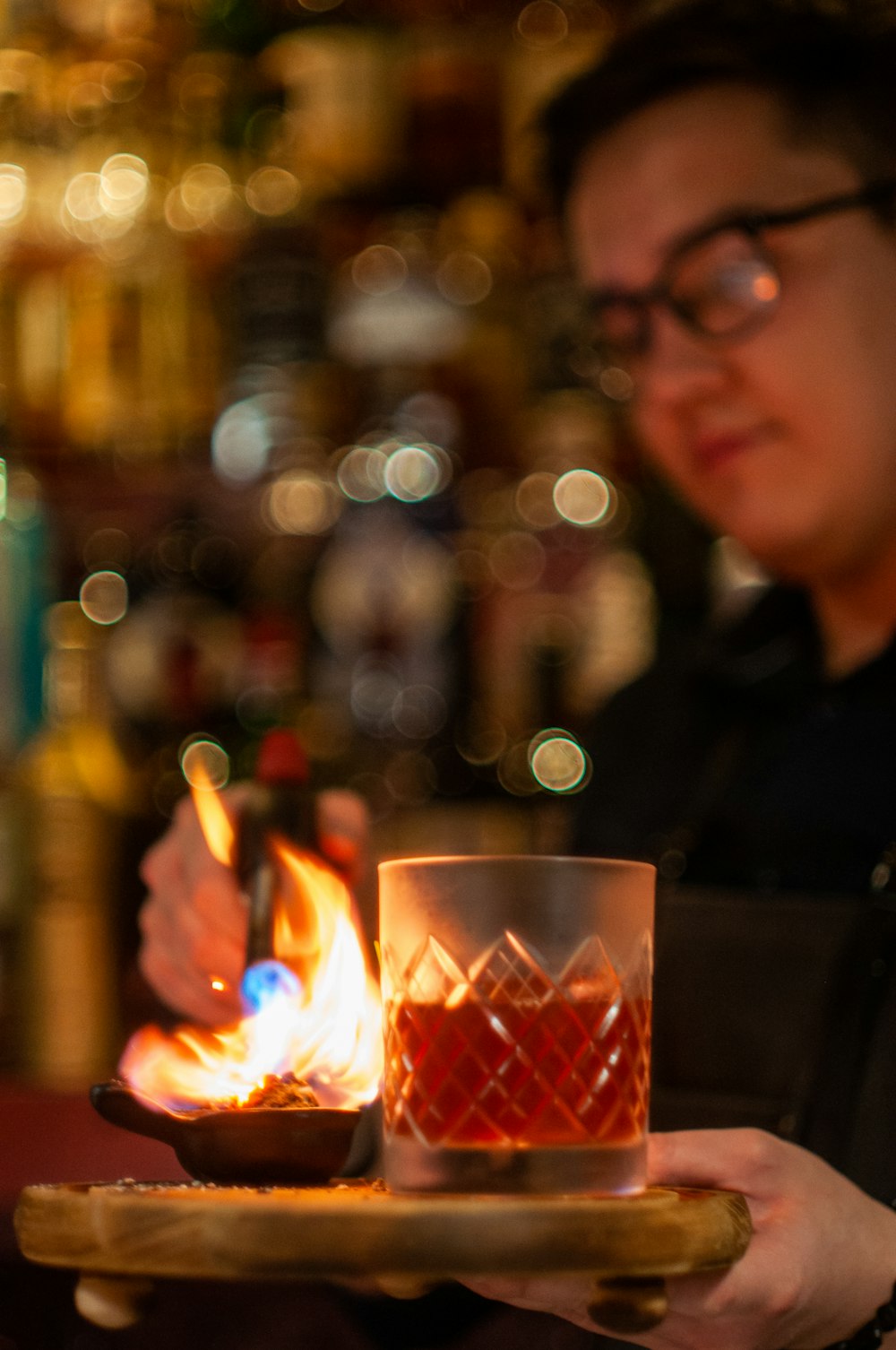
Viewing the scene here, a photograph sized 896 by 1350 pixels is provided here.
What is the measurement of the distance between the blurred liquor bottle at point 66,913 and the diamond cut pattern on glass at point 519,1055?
1630 millimetres

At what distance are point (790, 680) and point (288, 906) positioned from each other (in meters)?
0.94

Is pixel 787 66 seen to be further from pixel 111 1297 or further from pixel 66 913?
pixel 66 913

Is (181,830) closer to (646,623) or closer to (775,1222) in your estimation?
(775,1222)

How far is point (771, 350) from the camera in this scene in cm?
143

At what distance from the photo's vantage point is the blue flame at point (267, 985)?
2.52 feet

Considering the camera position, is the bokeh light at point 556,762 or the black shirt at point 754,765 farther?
the bokeh light at point 556,762

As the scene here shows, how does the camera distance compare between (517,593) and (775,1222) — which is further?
(517,593)

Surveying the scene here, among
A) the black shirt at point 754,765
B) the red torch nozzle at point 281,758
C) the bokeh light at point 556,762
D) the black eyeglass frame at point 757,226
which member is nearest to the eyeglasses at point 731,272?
the black eyeglass frame at point 757,226

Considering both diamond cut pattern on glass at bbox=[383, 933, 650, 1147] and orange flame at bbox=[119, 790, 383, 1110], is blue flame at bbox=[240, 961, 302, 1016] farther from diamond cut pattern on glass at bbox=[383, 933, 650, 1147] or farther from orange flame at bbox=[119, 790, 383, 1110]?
diamond cut pattern on glass at bbox=[383, 933, 650, 1147]

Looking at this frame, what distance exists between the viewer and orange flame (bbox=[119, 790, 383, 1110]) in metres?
0.76

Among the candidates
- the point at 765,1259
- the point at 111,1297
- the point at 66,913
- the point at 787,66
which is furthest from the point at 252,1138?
the point at 66,913

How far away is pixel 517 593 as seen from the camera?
8.61 feet

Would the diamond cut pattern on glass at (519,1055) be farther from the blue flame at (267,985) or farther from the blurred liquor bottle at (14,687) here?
the blurred liquor bottle at (14,687)

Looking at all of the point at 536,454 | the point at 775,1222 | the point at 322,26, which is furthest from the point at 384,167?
the point at 775,1222
